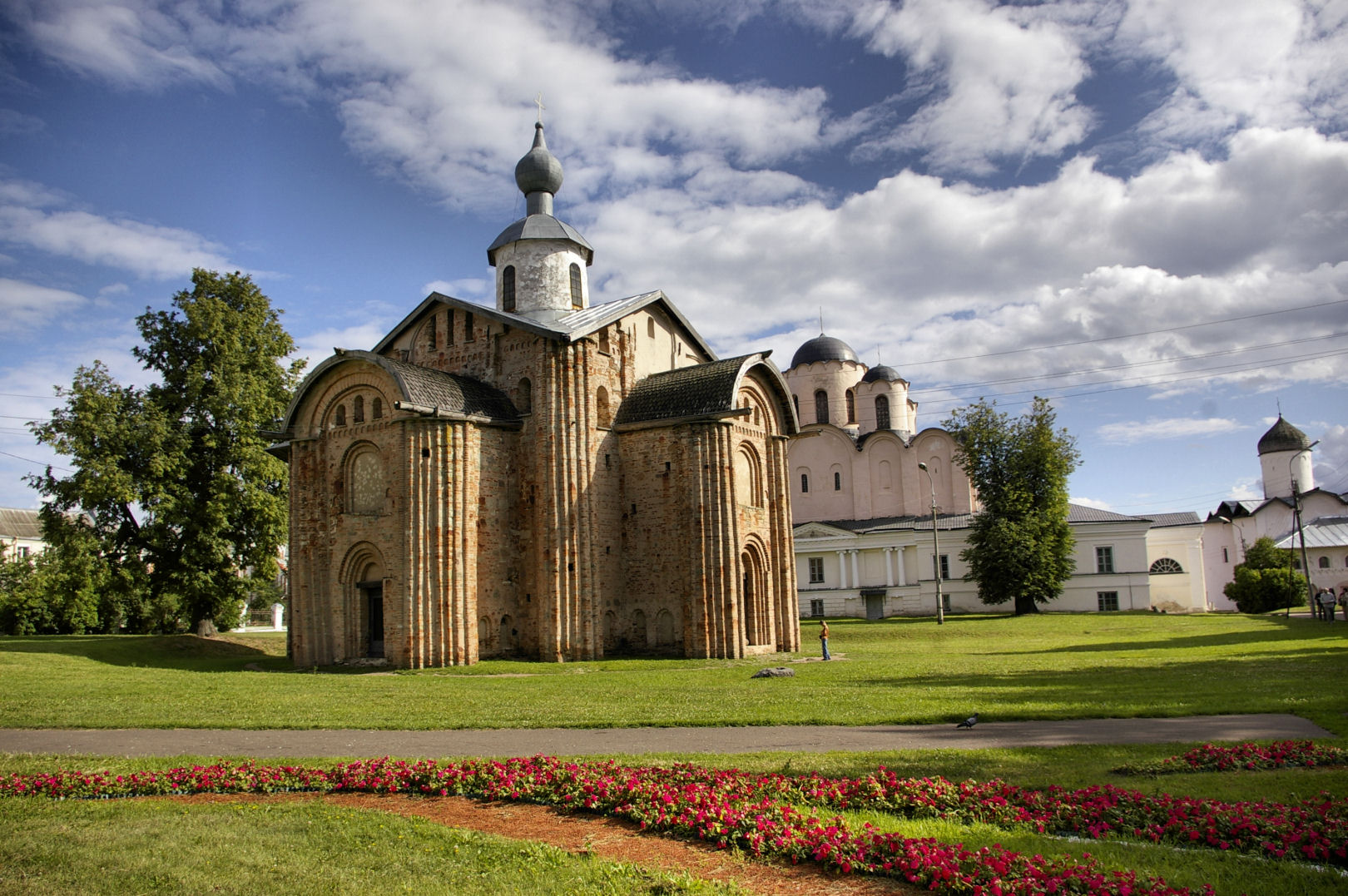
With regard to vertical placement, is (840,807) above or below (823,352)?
below

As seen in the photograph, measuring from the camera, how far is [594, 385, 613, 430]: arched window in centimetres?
2954

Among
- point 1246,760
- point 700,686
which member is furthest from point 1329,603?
point 1246,760

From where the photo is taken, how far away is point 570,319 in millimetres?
32125

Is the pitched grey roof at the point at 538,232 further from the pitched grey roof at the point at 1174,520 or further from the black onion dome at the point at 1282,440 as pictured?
the black onion dome at the point at 1282,440

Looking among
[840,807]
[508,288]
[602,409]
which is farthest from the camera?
[508,288]

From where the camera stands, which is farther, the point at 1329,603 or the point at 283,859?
the point at 1329,603

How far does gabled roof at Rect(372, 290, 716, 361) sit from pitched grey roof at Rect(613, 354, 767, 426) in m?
2.47

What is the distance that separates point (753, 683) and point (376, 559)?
1346 centimetres

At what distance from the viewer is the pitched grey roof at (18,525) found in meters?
71.4

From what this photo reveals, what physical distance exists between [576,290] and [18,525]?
6213 cm

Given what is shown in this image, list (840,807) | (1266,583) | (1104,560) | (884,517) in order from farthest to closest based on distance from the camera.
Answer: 1. (884,517)
2. (1104,560)
3. (1266,583)
4. (840,807)

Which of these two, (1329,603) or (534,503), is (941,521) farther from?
(534,503)

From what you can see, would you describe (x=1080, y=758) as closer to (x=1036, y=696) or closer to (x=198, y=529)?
(x=1036, y=696)

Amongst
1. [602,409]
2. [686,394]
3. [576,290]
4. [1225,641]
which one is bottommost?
[1225,641]
